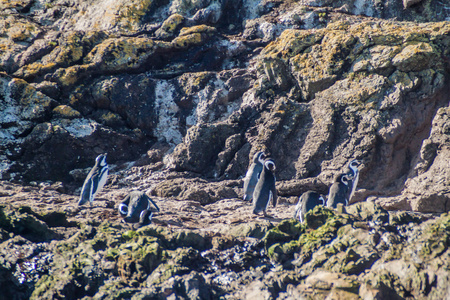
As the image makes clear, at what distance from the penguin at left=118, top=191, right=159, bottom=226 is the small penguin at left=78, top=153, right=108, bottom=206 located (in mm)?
881

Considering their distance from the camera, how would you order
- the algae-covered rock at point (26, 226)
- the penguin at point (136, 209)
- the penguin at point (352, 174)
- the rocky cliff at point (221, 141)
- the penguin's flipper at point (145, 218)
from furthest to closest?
the penguin at point (352, 174) < the penguin at point (136, 209) < the penguin's flipper at point (145, 218) < the algae-covered rock at point (26, 226) < the rocky cliff at point (221, 141)

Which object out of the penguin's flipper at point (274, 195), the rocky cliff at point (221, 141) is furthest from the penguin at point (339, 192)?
the penguin's flipper at point (274, 195)

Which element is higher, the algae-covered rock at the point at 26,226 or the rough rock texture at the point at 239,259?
the algae-covered rock at the point at 26,226

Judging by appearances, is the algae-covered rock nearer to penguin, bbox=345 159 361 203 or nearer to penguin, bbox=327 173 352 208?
penguin, bbox=327 173 352 208

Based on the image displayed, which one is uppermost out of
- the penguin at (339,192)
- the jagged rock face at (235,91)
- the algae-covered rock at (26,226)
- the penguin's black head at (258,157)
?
the jagged rock face at (235,91)

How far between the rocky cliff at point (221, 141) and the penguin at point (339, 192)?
2.74 ft

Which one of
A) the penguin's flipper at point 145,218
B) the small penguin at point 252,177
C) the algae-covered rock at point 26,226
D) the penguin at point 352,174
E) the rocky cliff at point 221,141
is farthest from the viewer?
the small penguin at point 252,177

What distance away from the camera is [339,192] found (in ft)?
31.3

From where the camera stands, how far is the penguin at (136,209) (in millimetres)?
8430

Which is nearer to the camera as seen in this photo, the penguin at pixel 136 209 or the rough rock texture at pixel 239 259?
the rough rock texture at pixel 239 259

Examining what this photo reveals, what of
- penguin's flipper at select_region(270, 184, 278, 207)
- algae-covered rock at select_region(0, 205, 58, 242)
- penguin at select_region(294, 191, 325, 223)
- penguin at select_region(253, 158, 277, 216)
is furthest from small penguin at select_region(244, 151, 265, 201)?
algae-covered rock at select_region(0, 205, 58, 242)

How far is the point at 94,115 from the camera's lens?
42.8 feet

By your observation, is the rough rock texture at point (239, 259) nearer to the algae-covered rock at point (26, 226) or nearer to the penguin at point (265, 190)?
Answer: the algae-covered rock at point (26, 226)

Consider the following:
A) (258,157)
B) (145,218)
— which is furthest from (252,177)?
(145,218)
